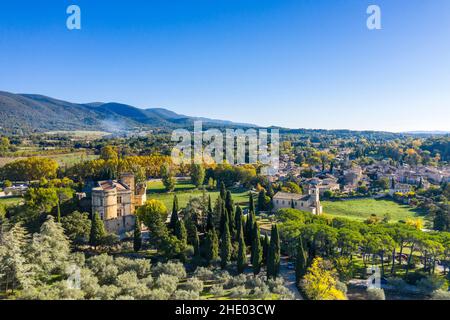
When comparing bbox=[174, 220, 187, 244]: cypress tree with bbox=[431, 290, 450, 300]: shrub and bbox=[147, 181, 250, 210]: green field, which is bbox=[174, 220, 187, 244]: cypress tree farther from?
bbox=[431, 290, 450, 300]: shrub

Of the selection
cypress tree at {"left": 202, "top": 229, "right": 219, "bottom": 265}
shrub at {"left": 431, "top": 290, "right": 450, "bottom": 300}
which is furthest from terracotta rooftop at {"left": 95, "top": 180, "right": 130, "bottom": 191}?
shrub at {"left": 431, "top": 290, "right": 450, "bottom": 300}

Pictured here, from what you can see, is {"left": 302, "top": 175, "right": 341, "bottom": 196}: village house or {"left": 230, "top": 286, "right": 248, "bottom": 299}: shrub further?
{"left": 302, "top": 175, "right": 341, "bottom": 196}: village house

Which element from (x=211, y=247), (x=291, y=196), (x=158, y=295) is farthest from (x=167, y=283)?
(x=291, y=196)

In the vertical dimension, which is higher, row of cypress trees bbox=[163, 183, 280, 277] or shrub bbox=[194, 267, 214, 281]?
row of cypress trees bbox=[163, 183, 280, 277]

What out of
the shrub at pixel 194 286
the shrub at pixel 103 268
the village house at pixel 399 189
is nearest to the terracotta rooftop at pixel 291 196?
the village house at pixel 399 189

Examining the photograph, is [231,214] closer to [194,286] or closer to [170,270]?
[170,270]

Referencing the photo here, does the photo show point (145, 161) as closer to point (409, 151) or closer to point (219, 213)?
point (219, 213)
